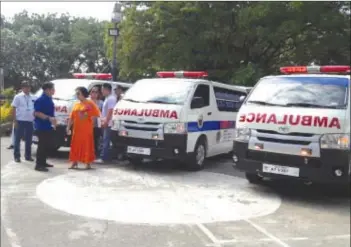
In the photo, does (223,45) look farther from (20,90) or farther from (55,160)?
(55,160)

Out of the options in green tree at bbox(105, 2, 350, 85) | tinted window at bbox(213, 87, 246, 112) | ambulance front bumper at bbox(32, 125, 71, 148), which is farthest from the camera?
tinted window at bbox(213, 87, 246, 112)

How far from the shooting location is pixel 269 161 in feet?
17.1

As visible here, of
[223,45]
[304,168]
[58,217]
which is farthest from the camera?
[304,168]

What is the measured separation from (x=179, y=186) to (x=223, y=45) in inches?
169

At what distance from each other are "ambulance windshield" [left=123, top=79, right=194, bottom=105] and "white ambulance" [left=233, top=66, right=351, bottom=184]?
85.0 inches

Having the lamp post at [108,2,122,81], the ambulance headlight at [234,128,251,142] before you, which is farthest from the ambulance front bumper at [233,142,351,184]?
the lamp post at [108,2,122,81]

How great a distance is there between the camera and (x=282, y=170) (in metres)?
5.13

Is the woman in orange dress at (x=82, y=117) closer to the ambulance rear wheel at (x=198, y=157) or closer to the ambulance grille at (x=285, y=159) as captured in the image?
the ambulance grille at (x=285, y=159)

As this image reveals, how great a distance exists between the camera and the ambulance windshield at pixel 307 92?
4.51 meters

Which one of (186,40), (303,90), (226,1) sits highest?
(226,1)

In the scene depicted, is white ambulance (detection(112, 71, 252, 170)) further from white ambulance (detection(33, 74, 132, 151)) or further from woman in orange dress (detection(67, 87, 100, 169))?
white ambulance (detection(33, 74, 132, 151))

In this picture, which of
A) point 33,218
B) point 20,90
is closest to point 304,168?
point 33,218

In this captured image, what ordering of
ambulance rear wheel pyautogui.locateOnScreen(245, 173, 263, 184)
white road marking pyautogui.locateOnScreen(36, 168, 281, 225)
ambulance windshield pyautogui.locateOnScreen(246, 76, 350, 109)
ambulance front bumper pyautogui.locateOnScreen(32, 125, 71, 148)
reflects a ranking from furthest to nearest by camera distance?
ambulance rear wheel pyautogui.locateOnScreen(245, 173, 263, 184)
ambulance windshield pyautogui.locateOnScreen(246, 76, 350, 109)
white road marking pyautogui.locateOnScreen(36, 168, 281, 225)
ambulance front bumper pyautogui.locateOnScreen(32, 125, 71, 148)

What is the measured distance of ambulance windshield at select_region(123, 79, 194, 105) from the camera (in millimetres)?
7258
